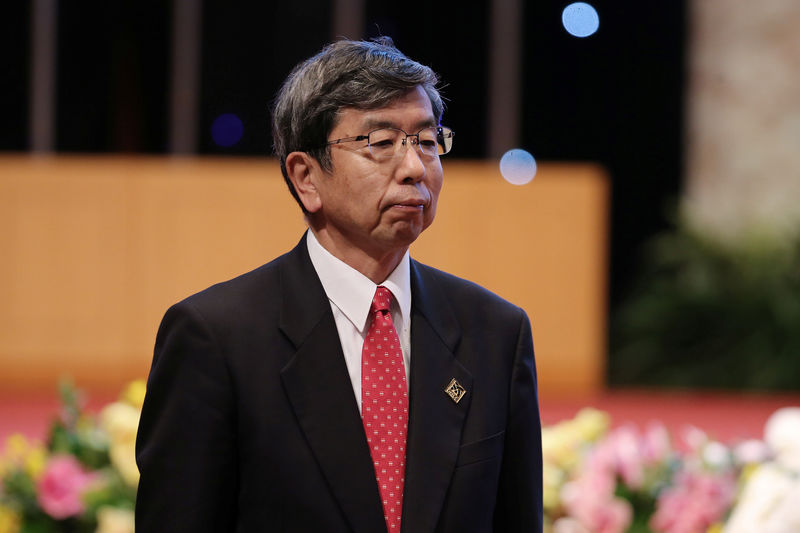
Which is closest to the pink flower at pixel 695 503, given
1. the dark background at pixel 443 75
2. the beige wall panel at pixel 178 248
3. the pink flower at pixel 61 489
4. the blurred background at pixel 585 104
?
the pink flower at pixel 61 489

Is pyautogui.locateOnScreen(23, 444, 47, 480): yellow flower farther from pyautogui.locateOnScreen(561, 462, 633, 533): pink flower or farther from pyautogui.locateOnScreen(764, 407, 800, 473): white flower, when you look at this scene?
pyautogui.locateOnScreen(764, 407, 800, 473): white flower

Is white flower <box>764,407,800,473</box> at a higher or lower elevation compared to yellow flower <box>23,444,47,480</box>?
higher

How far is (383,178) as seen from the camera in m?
1.51

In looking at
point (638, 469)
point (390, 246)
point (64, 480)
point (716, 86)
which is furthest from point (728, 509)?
point (716, 86)

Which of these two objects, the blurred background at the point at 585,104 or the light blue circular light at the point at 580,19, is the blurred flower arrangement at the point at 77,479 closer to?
the blurred background at the point at 585,104

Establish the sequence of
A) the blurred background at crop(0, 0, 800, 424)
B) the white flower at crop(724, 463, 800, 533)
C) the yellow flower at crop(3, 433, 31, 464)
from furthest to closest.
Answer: the blurred background at crop(0, 0, 800, 424) → the yellow flower at crop(3, 433, 31, 464) → the white flower at crop(724, 463, 800, 533)

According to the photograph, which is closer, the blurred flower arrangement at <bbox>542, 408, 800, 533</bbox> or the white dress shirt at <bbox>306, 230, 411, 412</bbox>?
the white dress shirt at <bbox>306, 230, 411, 412</bbox>

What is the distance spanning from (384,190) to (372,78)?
0.16m

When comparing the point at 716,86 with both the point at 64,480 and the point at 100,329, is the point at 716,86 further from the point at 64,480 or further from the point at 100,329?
the point at 64,480

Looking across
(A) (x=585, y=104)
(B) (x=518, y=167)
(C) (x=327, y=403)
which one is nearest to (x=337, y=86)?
(C) (x=327, y=403)

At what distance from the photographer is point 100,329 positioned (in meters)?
5.98

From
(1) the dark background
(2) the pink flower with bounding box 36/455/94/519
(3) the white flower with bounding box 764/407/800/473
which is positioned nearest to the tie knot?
(3) the white flower with bounding box 764/407/800/473

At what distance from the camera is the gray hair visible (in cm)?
150

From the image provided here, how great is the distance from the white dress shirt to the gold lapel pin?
6cm
